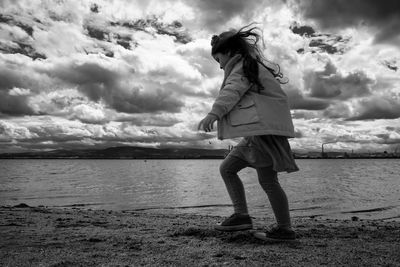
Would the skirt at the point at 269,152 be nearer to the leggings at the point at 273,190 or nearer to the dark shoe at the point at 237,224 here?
the leggings at the point at 273,190

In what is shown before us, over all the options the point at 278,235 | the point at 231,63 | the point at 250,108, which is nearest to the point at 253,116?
the point at 250,108

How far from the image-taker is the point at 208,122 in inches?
147

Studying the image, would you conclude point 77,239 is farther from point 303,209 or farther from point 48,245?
point 303,209

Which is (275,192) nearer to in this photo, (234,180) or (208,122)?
(234,180)

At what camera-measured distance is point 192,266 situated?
10.5 ft

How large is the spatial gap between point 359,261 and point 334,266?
35 cm

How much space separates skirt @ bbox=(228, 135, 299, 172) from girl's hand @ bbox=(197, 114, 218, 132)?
0.59 meters

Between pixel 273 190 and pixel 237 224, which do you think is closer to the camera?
pixel 273 190

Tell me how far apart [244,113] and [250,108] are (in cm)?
9

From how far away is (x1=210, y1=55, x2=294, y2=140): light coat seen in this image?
382cm

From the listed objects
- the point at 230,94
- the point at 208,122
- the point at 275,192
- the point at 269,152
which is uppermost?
the point at 230,94

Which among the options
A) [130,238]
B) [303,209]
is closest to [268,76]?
[130,238]

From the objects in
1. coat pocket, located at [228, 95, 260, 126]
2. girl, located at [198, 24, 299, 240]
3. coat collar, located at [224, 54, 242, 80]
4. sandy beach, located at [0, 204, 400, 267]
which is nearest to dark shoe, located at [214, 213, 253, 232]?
sandy beach, located at [0, 204, 400, 267]

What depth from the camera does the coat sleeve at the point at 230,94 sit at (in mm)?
3805
